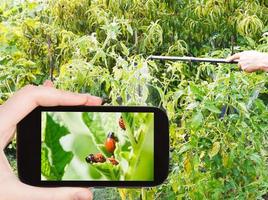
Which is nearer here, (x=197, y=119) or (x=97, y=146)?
(x=97, y=146)

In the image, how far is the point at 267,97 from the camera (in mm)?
1969

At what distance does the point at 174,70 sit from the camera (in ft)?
5.65

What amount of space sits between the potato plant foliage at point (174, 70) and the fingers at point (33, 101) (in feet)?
2.73

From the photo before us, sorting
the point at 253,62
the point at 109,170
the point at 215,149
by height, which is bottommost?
the point at 215,149

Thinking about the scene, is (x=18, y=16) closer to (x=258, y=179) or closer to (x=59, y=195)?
(x=258, y=179)

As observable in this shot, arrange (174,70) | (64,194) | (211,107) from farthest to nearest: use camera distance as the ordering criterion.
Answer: (174,70) < (211,107) < (64,194)

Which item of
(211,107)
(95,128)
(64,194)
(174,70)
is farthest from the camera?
(174,70)

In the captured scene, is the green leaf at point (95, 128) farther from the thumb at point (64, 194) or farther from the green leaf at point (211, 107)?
the green leaf at point (211, 107)

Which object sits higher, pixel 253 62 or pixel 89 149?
pixel 89 149

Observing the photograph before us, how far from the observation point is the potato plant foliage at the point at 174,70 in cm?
155

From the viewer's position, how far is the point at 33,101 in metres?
0.65

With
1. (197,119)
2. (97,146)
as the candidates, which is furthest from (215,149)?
(97,146)

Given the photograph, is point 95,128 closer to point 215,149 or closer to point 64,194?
point 64,194

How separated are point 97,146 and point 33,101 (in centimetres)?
13
